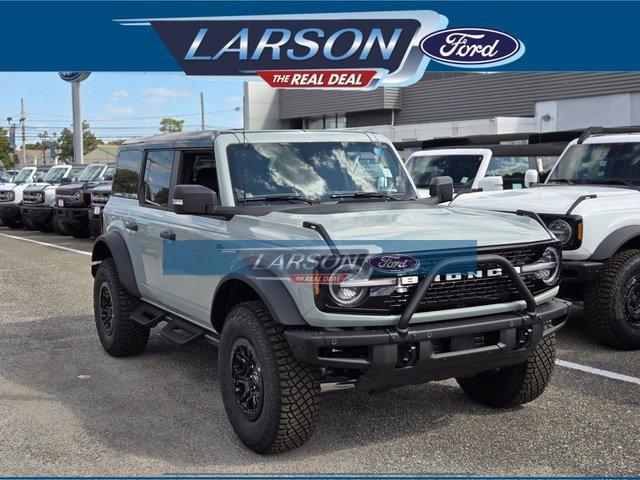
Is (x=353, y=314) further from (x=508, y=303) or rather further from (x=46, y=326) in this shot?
(x=46, y=326)

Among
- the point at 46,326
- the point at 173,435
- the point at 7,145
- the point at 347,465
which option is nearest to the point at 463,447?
the point at 347,465

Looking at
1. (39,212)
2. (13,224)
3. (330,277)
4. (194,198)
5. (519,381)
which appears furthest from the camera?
(13,224)

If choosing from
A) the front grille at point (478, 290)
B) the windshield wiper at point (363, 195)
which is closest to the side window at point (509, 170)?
the windshield wiper at point (363, 195)

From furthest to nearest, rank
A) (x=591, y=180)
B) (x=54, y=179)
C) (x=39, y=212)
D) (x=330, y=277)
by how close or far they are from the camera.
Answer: (x=54, y=179) < (x=39, y=212) < (x=591, y=180) < (x=330, y=277)

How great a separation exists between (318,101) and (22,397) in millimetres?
40695

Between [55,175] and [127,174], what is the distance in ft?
53.0

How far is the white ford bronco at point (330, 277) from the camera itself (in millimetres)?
4039

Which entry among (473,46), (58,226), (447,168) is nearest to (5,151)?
(473,46)

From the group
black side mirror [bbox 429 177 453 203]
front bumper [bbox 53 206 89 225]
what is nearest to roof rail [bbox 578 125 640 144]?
black side mirror [bbox 429 177 453 203]

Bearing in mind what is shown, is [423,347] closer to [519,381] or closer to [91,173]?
[519,381]

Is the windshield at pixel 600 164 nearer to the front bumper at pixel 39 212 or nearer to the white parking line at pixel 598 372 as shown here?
the white parking line at pixel 598 372

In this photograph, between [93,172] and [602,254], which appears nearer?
[602,254]

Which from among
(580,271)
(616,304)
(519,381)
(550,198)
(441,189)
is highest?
(441,189)

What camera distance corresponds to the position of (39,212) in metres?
19.2
